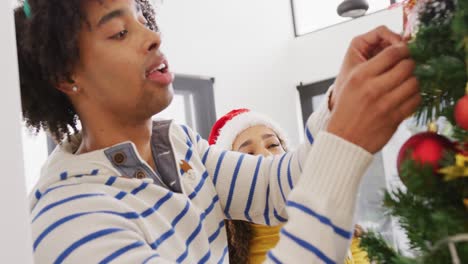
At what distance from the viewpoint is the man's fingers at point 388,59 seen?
45 centimetres

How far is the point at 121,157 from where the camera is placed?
0.83m

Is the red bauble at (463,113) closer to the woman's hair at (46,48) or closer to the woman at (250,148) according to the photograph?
the woman's hair at (46,48)

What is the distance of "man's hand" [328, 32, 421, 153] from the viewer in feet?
1.45

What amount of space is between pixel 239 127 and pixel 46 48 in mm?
869

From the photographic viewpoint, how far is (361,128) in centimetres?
46

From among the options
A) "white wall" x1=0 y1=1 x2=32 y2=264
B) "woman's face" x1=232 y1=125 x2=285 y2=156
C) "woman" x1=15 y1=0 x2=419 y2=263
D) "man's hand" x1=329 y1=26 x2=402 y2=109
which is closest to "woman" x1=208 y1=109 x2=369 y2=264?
"woman's face" x1=232 y1=125 x2=285 y2=156

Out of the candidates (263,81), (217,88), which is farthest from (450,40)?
(263,81)

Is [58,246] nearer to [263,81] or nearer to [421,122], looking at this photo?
[421,122]

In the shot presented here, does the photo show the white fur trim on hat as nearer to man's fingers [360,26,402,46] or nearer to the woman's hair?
the woman's hair

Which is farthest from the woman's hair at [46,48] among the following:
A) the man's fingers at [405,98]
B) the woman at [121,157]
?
the man's fingers at [405,98]

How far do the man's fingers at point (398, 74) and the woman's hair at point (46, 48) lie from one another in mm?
600

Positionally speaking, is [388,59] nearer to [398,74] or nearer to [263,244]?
[398,74]

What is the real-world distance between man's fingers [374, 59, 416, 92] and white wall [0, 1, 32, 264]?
35cm

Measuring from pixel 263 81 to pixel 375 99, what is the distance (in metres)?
2.84
